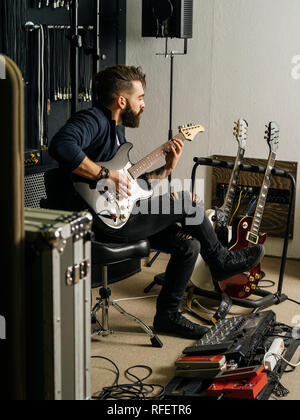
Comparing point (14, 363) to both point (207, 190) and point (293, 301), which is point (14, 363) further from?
point (207, 190)

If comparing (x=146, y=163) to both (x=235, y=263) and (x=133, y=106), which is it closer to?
(x=133, y=106)

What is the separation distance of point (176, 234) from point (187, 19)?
5.55ft

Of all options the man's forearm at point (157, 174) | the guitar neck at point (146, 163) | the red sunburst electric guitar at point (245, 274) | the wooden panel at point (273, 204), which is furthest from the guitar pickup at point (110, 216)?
the wooden panel at point (273, 204)

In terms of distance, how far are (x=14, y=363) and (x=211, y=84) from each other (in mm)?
3106

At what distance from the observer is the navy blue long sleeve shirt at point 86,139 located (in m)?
2.67

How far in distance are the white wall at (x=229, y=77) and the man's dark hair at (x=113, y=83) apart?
1.53 m

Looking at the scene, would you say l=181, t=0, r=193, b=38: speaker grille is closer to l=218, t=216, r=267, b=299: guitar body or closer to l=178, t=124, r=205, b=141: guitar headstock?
l=178, t=124, r=205, b=141: guitar headstock

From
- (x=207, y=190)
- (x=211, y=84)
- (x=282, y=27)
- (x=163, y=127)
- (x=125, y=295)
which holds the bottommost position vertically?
(x=125, y=295)

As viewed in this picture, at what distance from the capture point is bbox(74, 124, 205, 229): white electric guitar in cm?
276

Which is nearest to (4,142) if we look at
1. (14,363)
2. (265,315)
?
(14,363)

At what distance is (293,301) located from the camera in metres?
3.59

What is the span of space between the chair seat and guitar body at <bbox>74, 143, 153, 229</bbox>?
0.36 ft

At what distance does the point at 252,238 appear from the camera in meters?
3.43

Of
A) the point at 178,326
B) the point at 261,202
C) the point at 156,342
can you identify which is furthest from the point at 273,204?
the point at 156,342
